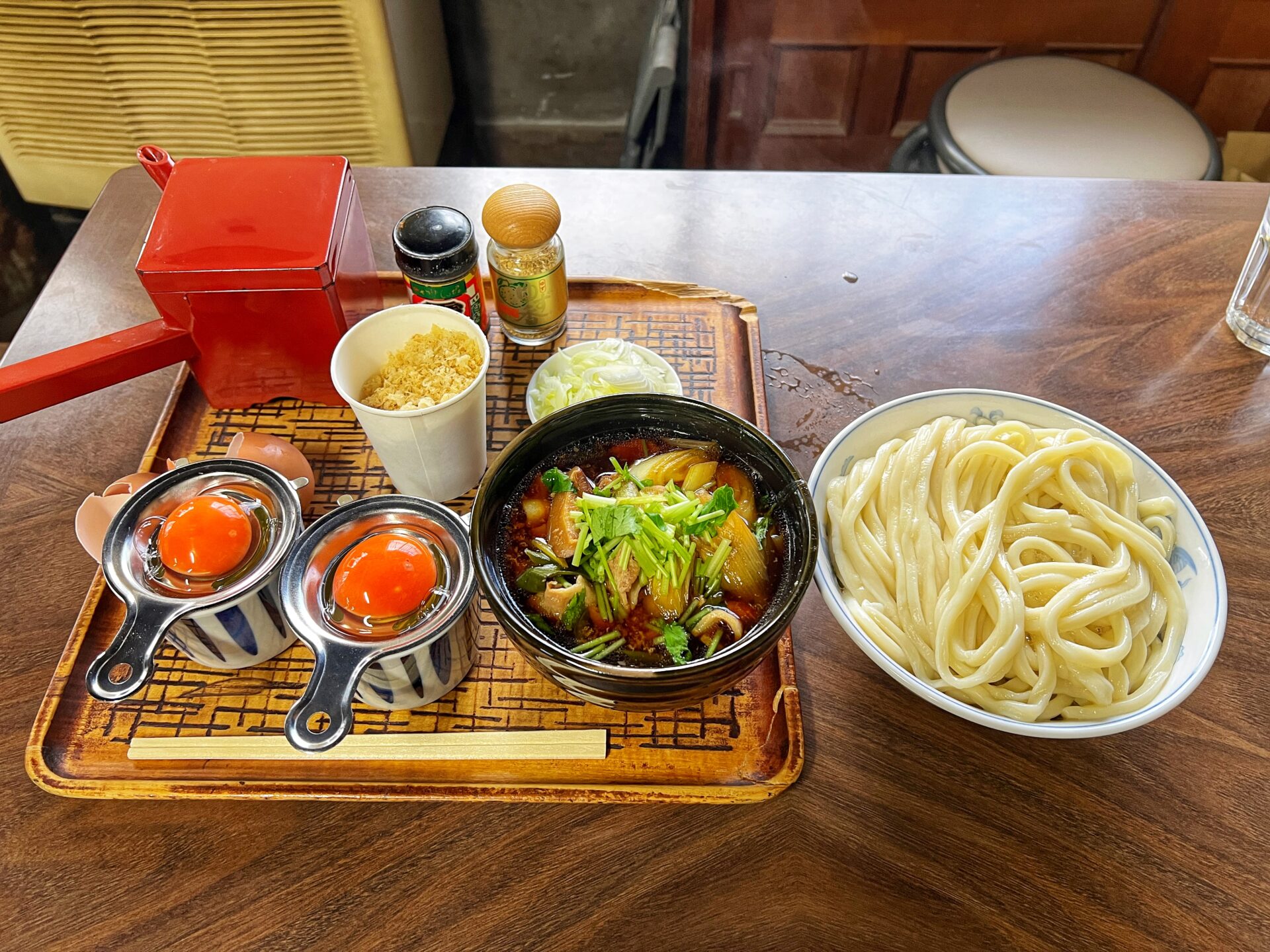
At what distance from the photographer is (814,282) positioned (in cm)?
193

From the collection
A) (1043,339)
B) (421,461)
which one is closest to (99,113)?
(421,461)

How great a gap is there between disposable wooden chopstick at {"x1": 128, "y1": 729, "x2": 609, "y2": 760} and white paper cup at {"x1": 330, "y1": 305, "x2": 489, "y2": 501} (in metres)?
0.46

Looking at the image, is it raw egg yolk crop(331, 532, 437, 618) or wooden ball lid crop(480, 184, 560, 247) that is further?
wooden ball lid crop(480, 184, 560, 247)

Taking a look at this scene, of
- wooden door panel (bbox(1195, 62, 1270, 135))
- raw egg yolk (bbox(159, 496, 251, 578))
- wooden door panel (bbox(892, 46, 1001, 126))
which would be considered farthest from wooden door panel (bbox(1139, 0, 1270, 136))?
raw egg yolk (bbox(159, 496, 251, 578))

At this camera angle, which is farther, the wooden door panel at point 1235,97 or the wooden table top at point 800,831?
→ the wooden door panel at point 1235,97

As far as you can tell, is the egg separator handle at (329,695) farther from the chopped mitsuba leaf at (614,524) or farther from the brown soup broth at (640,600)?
the chopped mitsuba leaf at (614,524)

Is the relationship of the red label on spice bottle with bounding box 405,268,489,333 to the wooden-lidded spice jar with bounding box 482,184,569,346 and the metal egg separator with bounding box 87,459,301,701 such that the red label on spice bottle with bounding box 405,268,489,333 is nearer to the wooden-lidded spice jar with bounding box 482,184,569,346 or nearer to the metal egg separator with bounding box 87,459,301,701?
the wooden-lidded spice jar with bounding box 482,184,569,346

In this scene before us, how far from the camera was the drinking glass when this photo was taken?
1.74 m

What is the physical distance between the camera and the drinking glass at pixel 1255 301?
174cm

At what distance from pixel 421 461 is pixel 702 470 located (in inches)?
18.9

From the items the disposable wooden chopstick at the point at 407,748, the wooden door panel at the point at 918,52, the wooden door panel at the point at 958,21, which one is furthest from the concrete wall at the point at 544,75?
the disposable wooden chopstick at the point at 407,748

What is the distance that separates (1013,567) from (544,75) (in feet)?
12.0

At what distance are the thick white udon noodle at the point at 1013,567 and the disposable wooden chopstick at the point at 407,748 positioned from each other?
45 cm

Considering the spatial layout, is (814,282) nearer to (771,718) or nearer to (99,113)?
(771,718)
